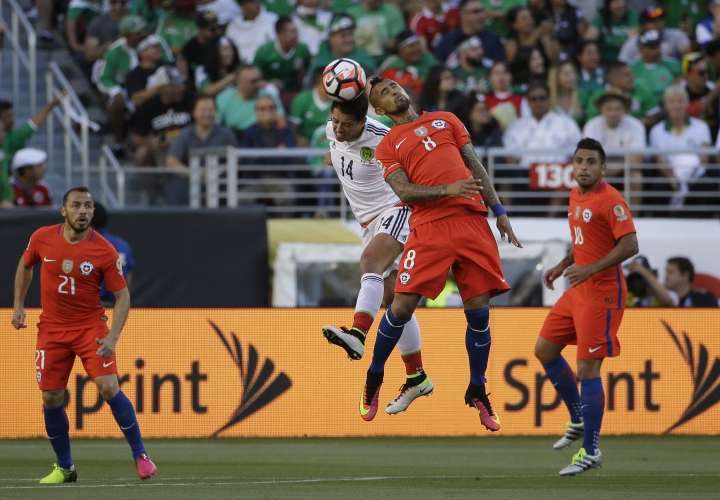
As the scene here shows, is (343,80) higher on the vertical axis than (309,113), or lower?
lower

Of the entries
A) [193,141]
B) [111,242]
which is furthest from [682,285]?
[111,242]

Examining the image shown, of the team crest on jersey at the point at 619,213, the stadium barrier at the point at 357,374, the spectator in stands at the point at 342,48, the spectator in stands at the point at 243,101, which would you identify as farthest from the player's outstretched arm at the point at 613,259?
the spectator in stands at the point at 342,48

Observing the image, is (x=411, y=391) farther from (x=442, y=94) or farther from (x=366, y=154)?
(x=442, y=94)

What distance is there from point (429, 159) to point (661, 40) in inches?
495

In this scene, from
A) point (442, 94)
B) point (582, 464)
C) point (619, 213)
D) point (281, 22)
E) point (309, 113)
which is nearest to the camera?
point (582, 464)

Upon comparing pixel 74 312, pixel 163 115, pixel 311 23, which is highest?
pixel 311 23

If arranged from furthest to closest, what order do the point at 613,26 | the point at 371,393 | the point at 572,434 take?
1. the point at 613,26
2. the point at 572,434
3. the point at 371,393

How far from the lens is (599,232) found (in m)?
12.5

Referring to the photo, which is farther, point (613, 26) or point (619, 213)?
point (613, 26)

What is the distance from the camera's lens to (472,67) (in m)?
22.0

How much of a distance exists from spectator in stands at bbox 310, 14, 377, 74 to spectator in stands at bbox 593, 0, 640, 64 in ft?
12.7

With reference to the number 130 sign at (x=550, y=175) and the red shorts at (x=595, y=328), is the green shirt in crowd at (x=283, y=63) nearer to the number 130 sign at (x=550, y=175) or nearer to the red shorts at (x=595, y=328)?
the number 130 sign at (x=550, y=175)

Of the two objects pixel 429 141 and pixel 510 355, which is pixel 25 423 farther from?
pixel 429 141

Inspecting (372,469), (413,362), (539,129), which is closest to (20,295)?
(413,362)
